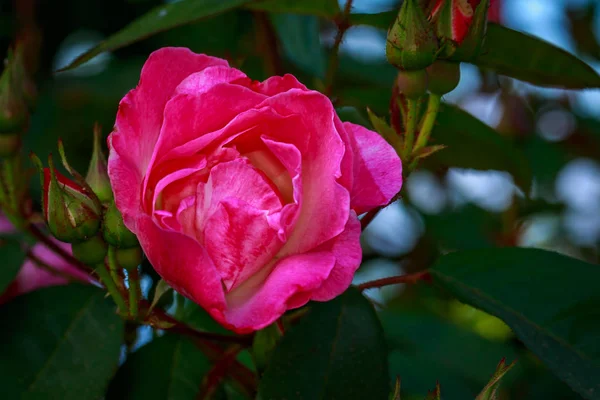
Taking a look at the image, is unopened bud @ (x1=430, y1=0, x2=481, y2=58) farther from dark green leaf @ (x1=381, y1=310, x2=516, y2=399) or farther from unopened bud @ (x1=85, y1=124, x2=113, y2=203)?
dark green leaf @ (x1=381, y1=310, x2=516, y2=399)

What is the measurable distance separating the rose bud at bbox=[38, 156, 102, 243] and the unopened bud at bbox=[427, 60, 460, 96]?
0.41m

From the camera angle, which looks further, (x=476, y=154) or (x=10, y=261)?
(x=476, y=154)

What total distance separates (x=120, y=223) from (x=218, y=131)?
14cm

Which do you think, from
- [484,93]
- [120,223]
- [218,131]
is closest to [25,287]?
[120,223]

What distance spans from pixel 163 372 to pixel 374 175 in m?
0.40

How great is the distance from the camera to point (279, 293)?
620 millimetres

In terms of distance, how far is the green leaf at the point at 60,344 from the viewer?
81 cm

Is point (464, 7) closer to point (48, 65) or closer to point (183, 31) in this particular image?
point (183, 31)

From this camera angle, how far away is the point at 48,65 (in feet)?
6.47

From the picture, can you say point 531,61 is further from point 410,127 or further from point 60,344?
point 60,344

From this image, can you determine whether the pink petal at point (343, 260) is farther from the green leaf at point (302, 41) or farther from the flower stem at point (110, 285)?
the green leaf at point (302, 41)

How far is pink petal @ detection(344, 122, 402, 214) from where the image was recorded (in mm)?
688

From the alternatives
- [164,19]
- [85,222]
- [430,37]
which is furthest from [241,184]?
[164,19]

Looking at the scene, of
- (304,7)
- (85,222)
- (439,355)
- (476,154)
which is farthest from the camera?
(439,355)
